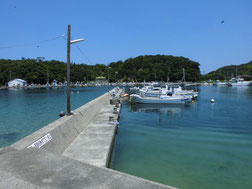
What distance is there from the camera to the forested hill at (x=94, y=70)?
127m

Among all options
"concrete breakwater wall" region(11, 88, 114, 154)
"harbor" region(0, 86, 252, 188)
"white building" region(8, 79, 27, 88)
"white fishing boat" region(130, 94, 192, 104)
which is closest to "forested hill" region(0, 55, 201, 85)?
"white building" region(8, 79, 27, 88)

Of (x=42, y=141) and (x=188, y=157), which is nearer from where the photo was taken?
(x=42, y=141)

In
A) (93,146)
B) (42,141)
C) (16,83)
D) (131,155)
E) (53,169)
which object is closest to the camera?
(53,169)

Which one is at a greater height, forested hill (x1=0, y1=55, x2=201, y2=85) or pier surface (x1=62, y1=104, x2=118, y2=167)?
forested hill (x1=0, y1=55, x2=201, y2=85)

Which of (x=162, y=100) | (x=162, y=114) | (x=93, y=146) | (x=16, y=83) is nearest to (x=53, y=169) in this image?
(x=93, y=146)

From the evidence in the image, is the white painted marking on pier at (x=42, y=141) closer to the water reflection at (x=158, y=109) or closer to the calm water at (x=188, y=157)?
the calm water at (x=188, y=157)

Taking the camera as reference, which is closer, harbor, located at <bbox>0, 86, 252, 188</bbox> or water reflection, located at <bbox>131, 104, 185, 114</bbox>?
harbor, located at <bbox>0, 86, 252, 188</bbox>

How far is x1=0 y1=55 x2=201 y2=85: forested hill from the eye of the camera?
127 m

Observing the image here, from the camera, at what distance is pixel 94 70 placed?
7234 inches

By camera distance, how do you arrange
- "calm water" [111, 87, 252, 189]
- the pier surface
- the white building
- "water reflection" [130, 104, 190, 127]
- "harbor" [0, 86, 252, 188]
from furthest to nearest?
the white building → "water reflection" [130, 104, 190, 127] → "calm water" [111, 87, 252, 189] → the pier surface → "harbor" [0, 86, 252, 188]

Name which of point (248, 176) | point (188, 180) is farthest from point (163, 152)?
point (248, 176)

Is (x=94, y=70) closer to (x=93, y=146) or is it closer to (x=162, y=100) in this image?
(x=162, y=100)

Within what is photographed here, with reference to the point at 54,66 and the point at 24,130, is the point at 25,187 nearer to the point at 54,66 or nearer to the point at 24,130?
the point at 24,130

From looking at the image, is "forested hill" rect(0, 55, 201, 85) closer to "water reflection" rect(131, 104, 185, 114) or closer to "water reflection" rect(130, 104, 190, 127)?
"water reflection" rect(131, 104, 185, 114)
